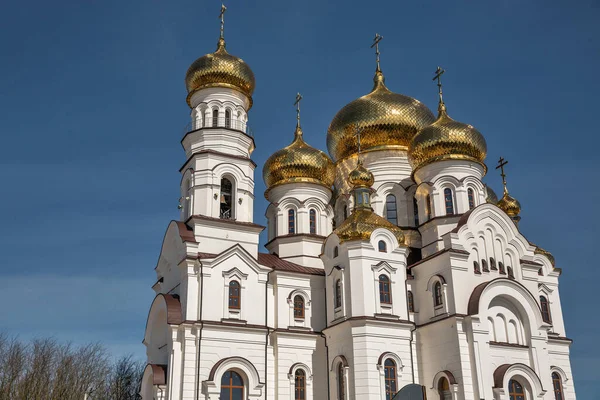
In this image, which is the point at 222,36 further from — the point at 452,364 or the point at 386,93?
the point at 452,364

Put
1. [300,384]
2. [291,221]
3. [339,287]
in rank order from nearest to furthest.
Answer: [300,384], [339,287], [291,221]

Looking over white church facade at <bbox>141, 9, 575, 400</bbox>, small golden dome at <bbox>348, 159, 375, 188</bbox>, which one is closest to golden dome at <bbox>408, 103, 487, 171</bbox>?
white church facade at <bbox>141, 9, 575, 400</bbox>

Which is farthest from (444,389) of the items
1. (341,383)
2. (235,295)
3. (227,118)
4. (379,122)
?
(227,118)

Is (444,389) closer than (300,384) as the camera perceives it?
Yes

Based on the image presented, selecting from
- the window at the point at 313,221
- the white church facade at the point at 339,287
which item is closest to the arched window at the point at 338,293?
the white church facade at the point at 339,287

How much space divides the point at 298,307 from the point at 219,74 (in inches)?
383

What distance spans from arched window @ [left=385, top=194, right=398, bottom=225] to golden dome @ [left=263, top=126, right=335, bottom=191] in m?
2.70

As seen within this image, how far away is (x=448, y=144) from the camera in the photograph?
84.2 ft

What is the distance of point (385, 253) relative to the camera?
22.3 metres

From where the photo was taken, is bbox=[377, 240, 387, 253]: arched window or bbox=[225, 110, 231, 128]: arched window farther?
bbox=[225, 110, 231, 128]: arched window

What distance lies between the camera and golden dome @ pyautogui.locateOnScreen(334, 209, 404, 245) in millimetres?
22172

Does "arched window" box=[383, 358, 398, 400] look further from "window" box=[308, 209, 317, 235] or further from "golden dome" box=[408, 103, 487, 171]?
"golden dome" box=[408, 103, 487, 171]

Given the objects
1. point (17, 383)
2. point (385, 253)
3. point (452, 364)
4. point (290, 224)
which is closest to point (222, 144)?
point (290, 224)

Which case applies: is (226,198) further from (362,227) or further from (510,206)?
(510,206)
